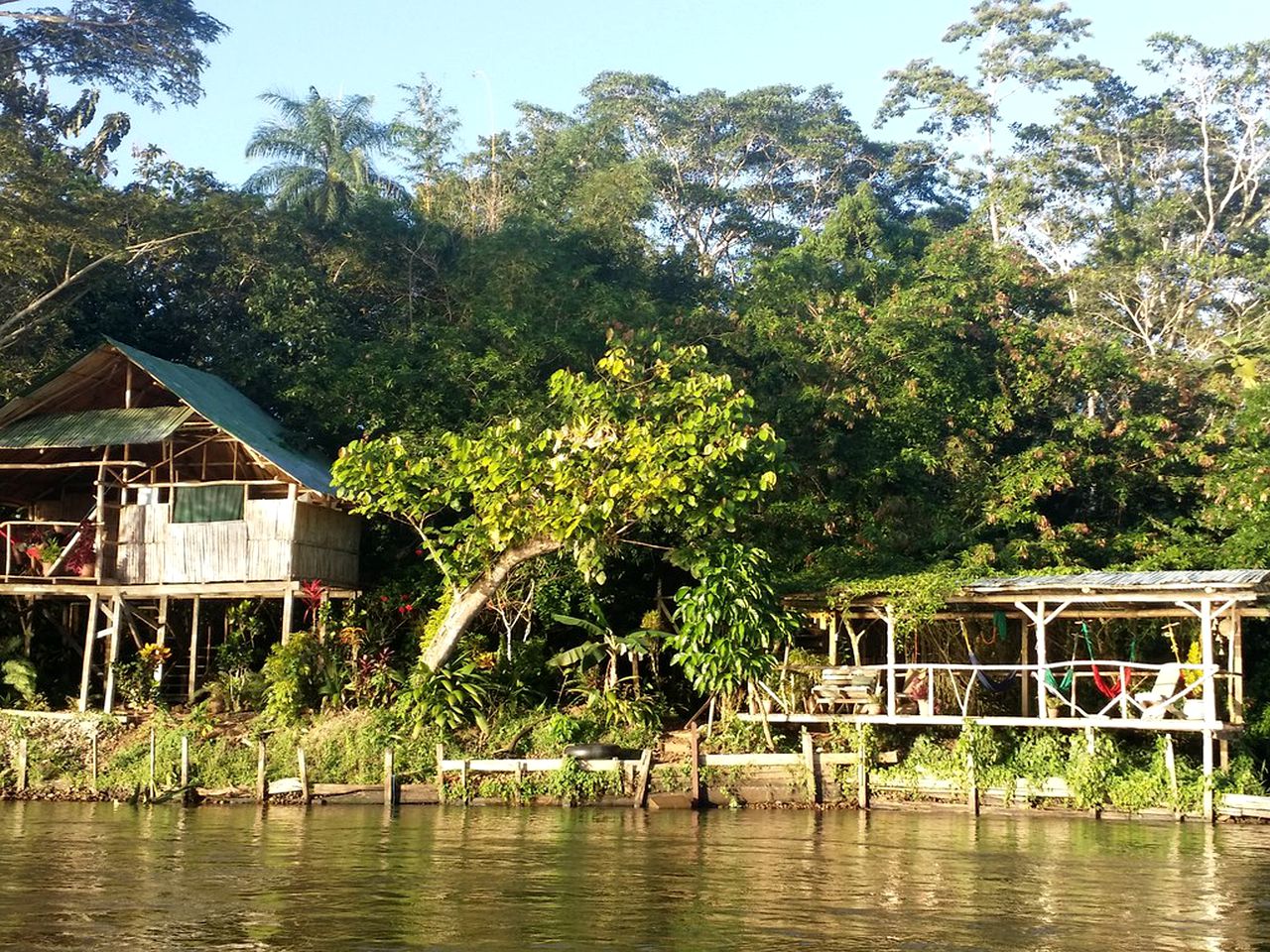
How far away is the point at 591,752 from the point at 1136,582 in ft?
23.8

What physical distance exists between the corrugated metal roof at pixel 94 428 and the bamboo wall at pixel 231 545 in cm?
125

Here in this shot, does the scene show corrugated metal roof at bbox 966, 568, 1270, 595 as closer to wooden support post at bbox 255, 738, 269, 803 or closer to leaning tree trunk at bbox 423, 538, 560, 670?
leaning tree trunk at bbox 423, 538, 560, 670

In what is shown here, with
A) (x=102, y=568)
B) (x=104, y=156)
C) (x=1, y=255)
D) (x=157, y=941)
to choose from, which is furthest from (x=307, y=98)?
(x=157, y=941)

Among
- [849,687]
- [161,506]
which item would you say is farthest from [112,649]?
[849,687]

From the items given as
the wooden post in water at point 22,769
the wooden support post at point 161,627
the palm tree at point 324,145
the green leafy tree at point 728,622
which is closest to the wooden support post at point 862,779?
the green leafy tree at point 728,622

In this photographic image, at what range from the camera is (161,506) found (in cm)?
2156

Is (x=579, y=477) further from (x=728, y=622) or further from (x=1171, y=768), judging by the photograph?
(x=1171, y=768)

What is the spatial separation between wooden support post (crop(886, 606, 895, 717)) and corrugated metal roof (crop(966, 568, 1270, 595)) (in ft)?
3.65

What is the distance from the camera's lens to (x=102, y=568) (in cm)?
2147

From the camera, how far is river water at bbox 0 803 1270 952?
10594mm

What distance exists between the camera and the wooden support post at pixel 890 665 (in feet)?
61.3

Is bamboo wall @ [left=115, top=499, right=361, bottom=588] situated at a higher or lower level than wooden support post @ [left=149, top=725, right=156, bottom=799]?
higher

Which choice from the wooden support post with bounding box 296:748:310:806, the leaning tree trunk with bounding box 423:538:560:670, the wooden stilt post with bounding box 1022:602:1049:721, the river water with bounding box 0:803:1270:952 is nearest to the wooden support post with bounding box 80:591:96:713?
the river water with bounding box 0:803:1270:952

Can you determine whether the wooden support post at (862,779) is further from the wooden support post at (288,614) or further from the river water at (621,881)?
the wooden support post at (288,614)
